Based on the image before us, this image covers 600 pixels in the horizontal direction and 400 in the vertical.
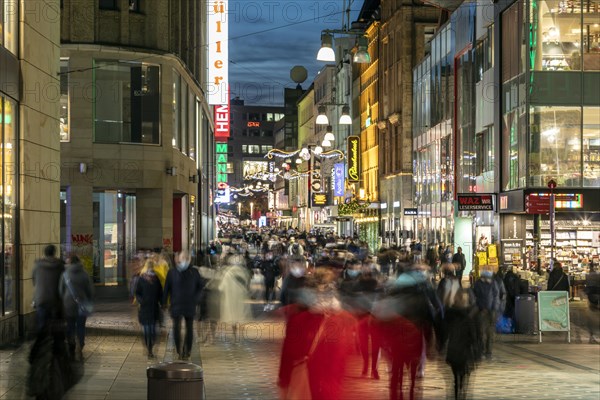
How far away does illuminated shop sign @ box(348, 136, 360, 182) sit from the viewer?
88188 millimetres

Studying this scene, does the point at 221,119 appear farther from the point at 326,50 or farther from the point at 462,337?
the point at 462,337

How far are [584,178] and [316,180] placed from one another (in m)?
59.8

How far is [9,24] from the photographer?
19859mm

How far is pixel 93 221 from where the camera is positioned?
1407 inches

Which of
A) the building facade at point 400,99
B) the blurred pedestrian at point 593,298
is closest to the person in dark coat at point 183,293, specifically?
→ the blurred pedestrian at point 593,298

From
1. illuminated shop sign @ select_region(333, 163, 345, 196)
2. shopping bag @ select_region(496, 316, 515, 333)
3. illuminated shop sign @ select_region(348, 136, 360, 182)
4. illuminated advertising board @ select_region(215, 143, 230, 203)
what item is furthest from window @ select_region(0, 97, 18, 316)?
illuminated shop sign @ select_region(333, 163, 345, 196)

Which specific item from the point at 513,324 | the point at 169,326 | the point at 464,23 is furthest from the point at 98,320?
the point at 464,23

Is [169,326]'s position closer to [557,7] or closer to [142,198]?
[142,198]

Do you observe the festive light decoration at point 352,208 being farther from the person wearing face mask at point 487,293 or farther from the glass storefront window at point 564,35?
the person wearing face mask at point 487,293

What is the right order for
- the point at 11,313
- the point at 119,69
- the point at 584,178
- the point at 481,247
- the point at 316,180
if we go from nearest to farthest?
the point at 11,313
the point at 119,69
the point at 584,178
the point at 481,247
the point at 316,180

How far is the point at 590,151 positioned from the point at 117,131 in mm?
16752

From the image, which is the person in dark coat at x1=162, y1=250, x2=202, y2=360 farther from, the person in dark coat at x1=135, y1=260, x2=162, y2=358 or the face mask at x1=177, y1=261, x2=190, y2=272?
the person in dark coat at x1=135, y1=260, x2=162, y2=358

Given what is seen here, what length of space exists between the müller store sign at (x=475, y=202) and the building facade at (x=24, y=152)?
63.2ft

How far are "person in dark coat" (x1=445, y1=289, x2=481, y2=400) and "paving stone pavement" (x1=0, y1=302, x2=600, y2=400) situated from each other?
1441 millimetres
